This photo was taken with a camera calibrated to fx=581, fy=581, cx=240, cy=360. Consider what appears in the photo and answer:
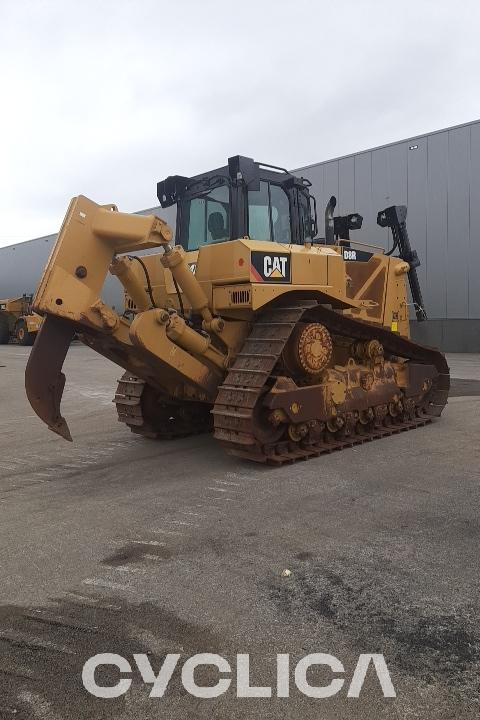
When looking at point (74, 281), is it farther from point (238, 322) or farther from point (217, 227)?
point (217, 227)

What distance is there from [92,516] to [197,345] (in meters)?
2.07

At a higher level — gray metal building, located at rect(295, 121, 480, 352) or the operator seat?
gray metal building, located at rect(295, 121, 480, 352)

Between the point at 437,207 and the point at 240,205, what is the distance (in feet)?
53.6

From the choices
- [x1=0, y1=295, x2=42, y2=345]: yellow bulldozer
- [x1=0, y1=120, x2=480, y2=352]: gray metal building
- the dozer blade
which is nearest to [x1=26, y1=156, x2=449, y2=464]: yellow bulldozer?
the dozer blade

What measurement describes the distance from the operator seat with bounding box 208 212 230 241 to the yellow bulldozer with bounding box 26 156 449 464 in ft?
0.05

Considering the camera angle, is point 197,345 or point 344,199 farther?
point 344,199

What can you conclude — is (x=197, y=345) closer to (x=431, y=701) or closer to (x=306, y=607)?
(x=306, y=607)

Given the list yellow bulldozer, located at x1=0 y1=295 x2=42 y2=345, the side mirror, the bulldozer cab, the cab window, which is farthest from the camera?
yellow bulldozer, located at x1=0 y1=295 x2=42 y2=345

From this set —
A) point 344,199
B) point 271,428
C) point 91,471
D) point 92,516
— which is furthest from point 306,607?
point 344,199

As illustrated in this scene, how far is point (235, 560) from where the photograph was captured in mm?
3605

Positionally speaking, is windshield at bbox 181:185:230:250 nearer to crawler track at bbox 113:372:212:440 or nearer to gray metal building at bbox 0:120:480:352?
crawler track at bbox 113:372:212:440

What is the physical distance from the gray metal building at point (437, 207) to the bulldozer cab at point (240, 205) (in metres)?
14.5

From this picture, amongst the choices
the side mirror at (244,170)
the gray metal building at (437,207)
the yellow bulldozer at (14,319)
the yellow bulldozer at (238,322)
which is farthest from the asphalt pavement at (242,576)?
the yellow bulldozer at (14,319)

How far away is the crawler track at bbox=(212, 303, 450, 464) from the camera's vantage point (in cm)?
557
